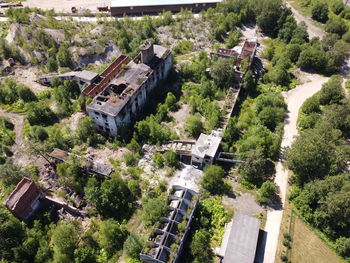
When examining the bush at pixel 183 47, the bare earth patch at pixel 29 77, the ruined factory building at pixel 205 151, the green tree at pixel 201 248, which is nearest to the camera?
the green tree at pixel 201 248

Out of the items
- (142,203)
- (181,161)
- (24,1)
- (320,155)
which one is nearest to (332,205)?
(320,155)

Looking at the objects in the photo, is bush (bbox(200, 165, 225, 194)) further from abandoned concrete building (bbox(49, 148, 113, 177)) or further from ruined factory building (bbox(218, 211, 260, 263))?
abandoned concrete building (bbox(49, 148, 113, 177))

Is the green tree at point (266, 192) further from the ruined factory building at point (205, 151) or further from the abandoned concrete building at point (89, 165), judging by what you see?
the abandoned concrete building at point (89, 165)

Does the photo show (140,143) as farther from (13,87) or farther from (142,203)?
(13,87)

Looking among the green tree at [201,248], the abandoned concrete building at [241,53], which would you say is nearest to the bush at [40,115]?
the green tree at [201,248]

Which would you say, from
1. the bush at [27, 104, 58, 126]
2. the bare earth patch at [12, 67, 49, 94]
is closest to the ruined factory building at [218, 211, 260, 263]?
the bush at [27, 104, 58, 126]

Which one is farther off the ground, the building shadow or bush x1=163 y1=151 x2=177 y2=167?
bush x1=163 y1=151 x2=177 y2=167

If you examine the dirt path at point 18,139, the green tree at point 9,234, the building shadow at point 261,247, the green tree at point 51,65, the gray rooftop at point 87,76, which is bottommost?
the building shadow at point 261,247
